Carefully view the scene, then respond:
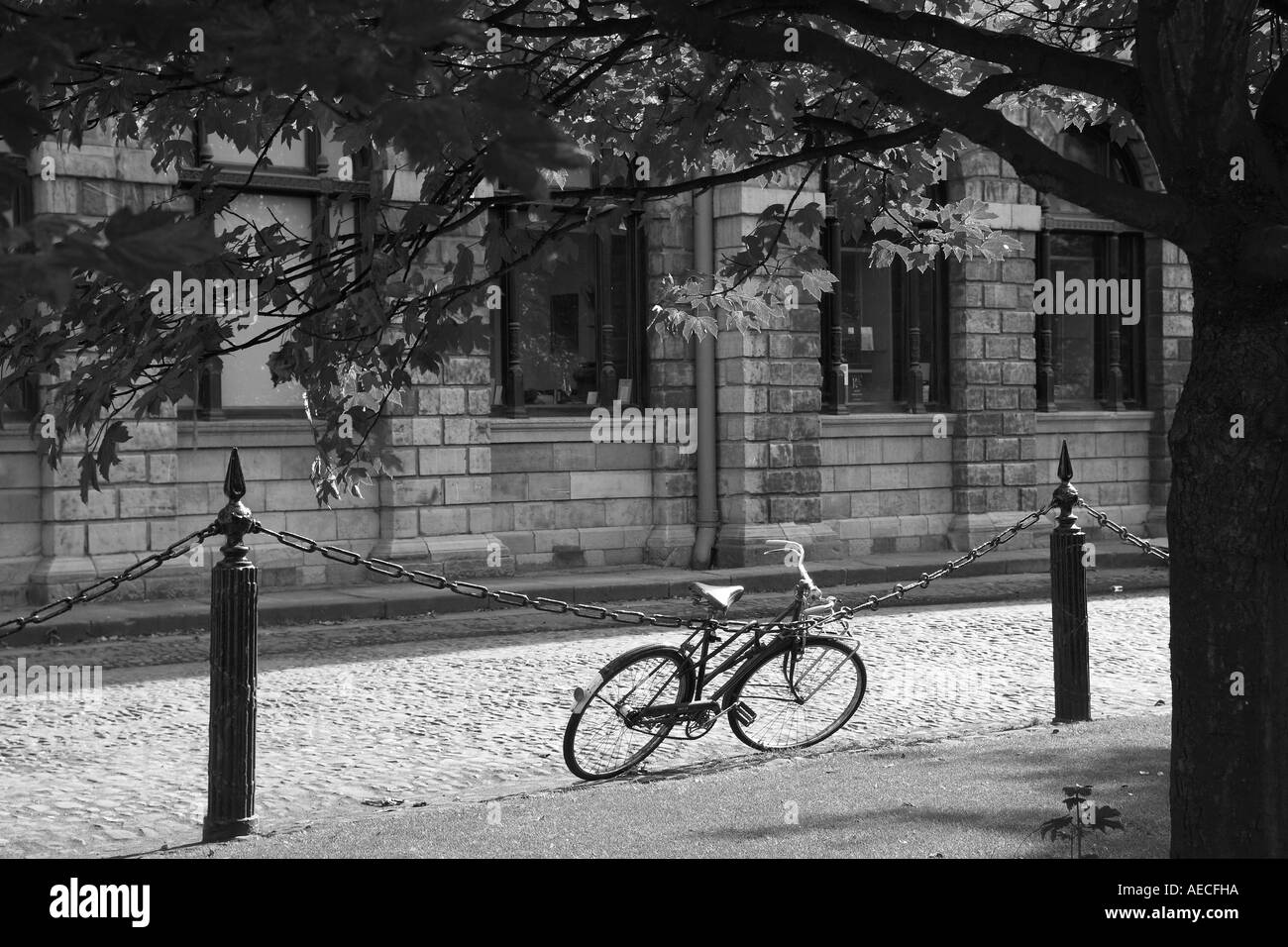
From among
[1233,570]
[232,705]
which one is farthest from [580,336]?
[1233,570]

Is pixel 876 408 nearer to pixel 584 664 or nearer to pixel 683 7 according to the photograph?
pixel 584 664

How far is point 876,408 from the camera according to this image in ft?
64.7

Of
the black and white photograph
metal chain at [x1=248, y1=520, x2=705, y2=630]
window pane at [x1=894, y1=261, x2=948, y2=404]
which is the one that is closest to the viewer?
the black and white photograph

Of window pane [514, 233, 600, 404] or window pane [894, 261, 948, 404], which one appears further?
window pane [894, 261, 948, 404]

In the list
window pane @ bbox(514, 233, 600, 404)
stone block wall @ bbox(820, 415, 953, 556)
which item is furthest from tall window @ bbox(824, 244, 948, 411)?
window pane @ bbox(514, 233, 600, 404)

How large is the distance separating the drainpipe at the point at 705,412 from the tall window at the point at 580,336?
664 millimetres

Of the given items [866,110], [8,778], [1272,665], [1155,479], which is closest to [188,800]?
[8,778]

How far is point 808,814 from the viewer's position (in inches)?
248

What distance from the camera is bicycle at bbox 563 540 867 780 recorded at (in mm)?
7492

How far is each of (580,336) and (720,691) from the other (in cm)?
1048

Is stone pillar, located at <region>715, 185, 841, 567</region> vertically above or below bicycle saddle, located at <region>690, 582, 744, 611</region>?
above

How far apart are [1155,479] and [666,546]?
782cm

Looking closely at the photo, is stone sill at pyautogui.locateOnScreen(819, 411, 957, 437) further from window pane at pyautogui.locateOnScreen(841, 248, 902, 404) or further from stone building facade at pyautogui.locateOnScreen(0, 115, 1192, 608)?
window pane at pyautogui.locateOnScreen(841, 248, 902, 404)

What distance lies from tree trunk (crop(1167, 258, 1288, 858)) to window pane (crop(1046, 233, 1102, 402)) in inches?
675
